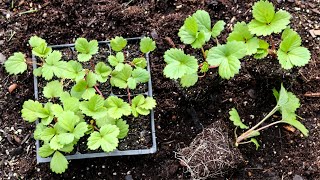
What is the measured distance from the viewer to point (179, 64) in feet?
6.91

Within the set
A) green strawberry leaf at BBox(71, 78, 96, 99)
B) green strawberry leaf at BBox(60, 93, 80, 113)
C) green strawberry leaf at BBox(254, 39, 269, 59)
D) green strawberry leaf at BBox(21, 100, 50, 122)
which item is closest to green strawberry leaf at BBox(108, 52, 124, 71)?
green strawberry leaf at BBox(71, 78, 96, 99)

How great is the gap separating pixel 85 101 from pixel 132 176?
0.40 meters

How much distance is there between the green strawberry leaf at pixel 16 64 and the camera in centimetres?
216

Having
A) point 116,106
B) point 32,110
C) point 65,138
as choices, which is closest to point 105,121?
point 116,106

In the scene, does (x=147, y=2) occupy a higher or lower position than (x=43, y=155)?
higher

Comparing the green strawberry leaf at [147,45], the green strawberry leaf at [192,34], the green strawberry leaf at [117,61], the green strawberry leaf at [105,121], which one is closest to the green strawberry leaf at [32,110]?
the green strawberry leaf at [105,121]

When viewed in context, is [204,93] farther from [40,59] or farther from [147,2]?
[40,59]

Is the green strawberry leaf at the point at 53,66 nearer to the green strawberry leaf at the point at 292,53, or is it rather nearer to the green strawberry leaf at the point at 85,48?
the green strawberry leaf at the point at 85,48

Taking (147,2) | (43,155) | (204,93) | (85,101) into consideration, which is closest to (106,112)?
(85,101)

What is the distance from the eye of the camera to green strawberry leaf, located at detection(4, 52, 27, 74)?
7.08ft

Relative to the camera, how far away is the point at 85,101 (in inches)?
81.0

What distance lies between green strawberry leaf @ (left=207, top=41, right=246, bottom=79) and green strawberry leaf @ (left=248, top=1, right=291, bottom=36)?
124mm

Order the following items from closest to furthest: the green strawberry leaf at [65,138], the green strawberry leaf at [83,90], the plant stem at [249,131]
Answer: the green strawberry leaf at [65,138] < the green strawberry leaf at [83,90] < the plant stem at [249,131]

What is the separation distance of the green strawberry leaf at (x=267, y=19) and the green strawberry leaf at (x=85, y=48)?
25.3 inches
